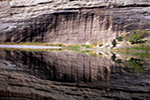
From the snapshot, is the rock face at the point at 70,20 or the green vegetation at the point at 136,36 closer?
the green vegetation at the point at 136,36

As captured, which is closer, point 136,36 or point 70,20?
point 136,36

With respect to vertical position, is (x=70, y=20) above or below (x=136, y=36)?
above

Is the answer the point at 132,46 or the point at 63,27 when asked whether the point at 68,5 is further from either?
the point at 132,46

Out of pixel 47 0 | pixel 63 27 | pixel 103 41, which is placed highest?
pixel 47 0

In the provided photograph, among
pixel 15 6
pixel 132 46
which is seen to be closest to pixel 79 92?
pixel 132 46

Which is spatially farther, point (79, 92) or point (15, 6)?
point (15, 6)

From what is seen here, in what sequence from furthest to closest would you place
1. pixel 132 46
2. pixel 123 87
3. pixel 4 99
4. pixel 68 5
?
pixel 68 5
pixel 132 46
pixel 123 87
pixel 4 99

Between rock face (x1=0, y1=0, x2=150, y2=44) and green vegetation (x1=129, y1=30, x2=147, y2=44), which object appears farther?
rock face (x1=0, y1=0, x2=150, y2=44)

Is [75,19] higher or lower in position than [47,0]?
lower
